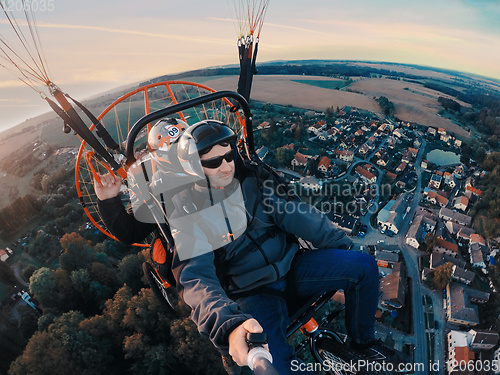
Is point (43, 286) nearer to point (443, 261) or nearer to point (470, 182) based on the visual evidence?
point (443, 261)

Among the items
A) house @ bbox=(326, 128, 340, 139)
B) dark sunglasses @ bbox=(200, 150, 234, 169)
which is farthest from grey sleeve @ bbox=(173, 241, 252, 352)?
house @ bbox=(326, 128, 340, 139)

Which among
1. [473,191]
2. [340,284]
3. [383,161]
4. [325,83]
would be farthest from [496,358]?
[325,83]

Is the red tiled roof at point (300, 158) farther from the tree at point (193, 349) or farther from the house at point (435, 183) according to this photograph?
the tree at point (193, 349)

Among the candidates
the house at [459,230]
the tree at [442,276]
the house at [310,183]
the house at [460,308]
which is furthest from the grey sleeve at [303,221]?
the house at [459,230]

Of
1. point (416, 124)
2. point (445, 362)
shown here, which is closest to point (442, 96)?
point (416, 124)

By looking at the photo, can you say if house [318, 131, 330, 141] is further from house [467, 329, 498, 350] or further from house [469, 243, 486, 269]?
house [467, 329, 498, 350]

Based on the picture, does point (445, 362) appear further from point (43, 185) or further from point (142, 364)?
point (43, 185)

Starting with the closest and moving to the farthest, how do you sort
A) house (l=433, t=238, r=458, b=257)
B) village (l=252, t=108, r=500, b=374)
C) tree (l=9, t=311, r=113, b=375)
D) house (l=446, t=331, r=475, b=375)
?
tree (l=9, t=311, r=113, b=375)
house (l=446, t=331, r=475, b=375)
village (l=252, t=108, r=500, b=374)
house (l=433, t=238, r=458, b=257)
